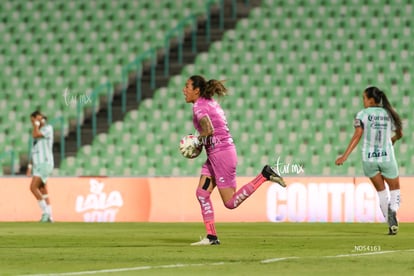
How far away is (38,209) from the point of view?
2147 centimetres

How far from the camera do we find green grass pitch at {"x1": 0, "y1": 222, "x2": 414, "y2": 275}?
9242 mm

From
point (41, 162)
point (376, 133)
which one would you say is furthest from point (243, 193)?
point (41, 162)

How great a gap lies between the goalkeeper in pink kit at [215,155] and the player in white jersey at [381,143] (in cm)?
260

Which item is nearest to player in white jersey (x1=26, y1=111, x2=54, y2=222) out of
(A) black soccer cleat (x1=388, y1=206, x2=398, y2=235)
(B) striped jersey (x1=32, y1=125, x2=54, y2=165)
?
(B) striped jersey (x1=32, y1=125, x2=54, y2=165)

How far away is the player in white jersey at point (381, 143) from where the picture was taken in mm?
14500

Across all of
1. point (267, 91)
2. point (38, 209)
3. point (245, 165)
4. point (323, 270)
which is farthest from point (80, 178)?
point (323, 270)

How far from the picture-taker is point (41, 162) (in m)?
20.7

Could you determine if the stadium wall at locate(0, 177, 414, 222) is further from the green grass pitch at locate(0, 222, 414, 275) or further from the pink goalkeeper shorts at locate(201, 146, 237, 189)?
the pink goalkeeper shorts at locate(201, 146, 237, 189)

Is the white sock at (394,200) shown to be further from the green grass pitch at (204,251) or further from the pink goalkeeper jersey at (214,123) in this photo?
the pink goalkeeper jersey at (214,123)

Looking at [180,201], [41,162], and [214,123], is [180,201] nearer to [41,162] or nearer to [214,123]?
[41,162]

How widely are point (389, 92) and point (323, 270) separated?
15874 mm

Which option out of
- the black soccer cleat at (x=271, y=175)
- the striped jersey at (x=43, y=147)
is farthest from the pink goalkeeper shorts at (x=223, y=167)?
the striped jersey at (x=43, y=147)

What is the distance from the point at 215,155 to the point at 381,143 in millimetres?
3128

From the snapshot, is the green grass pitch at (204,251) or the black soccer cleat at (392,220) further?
the black soccer cleat at (392,220)
